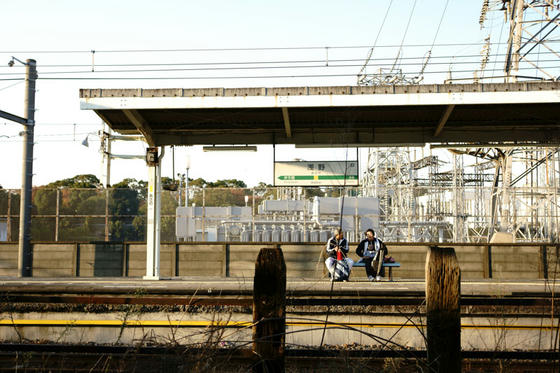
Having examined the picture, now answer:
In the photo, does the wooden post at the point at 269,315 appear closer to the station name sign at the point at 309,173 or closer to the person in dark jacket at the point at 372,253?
the person in dark jacket at the point at 372,253

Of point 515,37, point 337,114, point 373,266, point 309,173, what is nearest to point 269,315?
point 337,114

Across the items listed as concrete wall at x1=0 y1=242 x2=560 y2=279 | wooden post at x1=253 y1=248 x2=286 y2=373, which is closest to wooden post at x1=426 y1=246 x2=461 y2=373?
wooden post at x1=253 y1=248 x2=286 y2=373

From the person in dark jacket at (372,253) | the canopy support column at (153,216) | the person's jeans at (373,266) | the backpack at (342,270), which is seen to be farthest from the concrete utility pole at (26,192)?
the person's jeans at (373,266)

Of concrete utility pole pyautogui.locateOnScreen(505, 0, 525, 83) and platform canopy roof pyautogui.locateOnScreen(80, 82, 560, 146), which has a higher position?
concrete utility pole pyautogui.locateOnScreen(505, 0, 525, 83)

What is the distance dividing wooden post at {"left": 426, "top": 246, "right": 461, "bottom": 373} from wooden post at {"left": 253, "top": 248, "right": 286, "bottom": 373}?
0.93 m

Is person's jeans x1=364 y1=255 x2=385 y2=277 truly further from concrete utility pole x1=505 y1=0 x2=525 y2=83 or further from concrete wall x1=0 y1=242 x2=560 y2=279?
concrete utility pole x1=505 y1=0 x2=525 y2=83

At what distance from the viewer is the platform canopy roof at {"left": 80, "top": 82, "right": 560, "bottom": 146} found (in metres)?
13.1

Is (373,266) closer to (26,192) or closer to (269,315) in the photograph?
(26,192)

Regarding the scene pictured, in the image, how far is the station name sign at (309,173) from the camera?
53.6 feet

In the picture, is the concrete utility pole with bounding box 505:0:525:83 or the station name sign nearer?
the station name sign

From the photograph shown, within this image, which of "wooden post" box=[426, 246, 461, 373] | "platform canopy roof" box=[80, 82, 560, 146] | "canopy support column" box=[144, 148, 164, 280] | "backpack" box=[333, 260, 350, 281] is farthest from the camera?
"canopy support column" box=[144, 148, 164, 280]

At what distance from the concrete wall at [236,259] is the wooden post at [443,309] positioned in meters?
13.0

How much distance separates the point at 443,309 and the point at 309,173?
13.2 meters

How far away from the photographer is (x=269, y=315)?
3.25 metres
